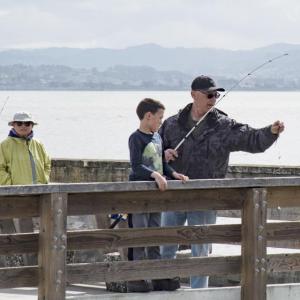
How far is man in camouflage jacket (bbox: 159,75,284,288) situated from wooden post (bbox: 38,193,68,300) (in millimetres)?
1263

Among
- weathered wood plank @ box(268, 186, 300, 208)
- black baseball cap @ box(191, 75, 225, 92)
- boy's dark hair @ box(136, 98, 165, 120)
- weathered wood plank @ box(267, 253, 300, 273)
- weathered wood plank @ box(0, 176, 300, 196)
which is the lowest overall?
weathered wood plank @ box(267, 253, 300, 273)

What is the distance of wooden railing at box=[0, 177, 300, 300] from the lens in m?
7.42

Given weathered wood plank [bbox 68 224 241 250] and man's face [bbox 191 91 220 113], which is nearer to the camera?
weathered wood plank [bbox 68 224 241 250]

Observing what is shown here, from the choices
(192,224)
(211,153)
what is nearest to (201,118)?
(211,153)

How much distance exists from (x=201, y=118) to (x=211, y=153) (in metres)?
0.27

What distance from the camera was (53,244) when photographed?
741 centimetres

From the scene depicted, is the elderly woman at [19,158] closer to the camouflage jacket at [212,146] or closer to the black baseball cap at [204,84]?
the camouflage jacket at [212,146]

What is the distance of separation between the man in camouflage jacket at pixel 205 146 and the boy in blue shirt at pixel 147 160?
0.27 metres

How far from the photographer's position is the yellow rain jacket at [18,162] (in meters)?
9.48

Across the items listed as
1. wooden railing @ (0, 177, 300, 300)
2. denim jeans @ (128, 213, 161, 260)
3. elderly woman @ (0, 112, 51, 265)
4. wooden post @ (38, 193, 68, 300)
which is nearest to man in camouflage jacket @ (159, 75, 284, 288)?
denim jeans @ (128, 213, 161, 260)

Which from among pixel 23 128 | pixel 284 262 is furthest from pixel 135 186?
pixel 23 128

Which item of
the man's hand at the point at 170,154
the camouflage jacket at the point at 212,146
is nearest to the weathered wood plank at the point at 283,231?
the camouflage jacket at the point at 212,146

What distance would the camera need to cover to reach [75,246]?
7637 mm

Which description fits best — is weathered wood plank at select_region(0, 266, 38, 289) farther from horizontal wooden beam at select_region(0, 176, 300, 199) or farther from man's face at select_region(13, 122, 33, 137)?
man's face at select_region(13, 122, 33, 137)
